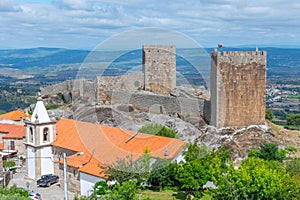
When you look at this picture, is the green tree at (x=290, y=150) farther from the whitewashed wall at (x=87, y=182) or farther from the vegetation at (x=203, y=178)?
the whitewashed wall at (x=87, y=182)

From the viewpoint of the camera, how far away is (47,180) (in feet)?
83.9

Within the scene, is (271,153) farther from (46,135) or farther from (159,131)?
(46,135)

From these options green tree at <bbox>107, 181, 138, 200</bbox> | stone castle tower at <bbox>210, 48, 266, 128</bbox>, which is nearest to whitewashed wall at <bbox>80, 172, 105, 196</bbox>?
green tree at <bbox>107, 181, 138, 200</bbox>

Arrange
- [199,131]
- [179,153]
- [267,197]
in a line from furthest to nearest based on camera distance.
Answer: [199,131] < [179,153] < [267,197]

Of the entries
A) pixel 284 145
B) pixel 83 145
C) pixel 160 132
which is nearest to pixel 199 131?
pixel 160 132

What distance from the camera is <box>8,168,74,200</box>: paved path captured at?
23.3 meters

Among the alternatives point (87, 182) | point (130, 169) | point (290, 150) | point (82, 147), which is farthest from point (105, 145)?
point (290, 150)

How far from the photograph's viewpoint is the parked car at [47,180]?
25312 mm

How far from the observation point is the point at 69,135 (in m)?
27.7

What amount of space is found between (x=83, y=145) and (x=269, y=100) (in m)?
74.9

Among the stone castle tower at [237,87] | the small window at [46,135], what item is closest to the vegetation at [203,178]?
the stone castle tower at [237,87]

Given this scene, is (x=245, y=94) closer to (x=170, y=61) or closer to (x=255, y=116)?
(x=255, y=116)

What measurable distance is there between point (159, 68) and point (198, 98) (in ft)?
24.1

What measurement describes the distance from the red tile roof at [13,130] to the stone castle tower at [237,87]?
14811mm
